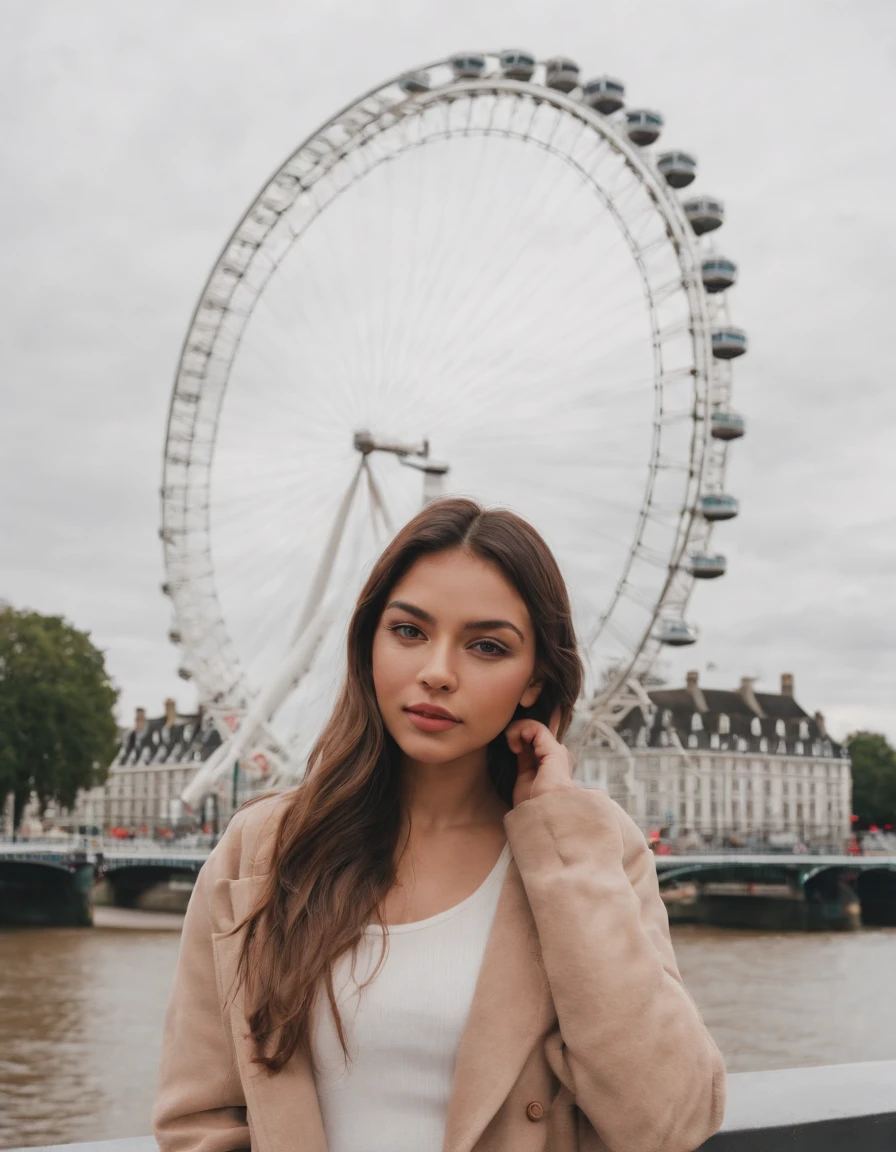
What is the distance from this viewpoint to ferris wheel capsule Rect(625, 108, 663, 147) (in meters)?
25.4

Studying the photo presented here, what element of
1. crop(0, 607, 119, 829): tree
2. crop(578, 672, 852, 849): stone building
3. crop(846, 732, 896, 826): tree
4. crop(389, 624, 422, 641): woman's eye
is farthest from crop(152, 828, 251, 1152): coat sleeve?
crop(846, 732, 896, 826): tree

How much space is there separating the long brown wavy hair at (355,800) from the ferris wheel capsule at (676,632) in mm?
25173

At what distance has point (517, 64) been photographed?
26.0 m

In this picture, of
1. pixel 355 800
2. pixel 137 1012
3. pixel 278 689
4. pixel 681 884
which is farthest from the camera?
pixel 681 884

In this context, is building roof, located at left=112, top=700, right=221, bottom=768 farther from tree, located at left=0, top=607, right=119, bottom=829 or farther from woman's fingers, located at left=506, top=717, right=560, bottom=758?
woman's fingers, located at left=506, top=717, right=560, bottom=758

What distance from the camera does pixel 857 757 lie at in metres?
78.4

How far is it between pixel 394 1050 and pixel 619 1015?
0.98 feet

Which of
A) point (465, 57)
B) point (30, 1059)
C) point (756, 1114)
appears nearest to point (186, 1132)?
point (756, 1114)

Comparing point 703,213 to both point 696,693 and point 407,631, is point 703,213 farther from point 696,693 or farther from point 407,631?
point 696,693

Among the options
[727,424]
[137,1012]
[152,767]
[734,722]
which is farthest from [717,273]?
[152,767]

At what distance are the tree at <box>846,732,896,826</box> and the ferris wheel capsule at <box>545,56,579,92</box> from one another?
58.4 m

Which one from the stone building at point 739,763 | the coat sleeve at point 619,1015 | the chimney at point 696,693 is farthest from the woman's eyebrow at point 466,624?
the chimney at point 696,693

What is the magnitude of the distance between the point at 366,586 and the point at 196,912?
51 cm

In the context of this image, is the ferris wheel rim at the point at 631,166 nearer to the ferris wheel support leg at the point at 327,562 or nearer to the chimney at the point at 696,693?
the ferris wheel support leg at the point at 327,562
